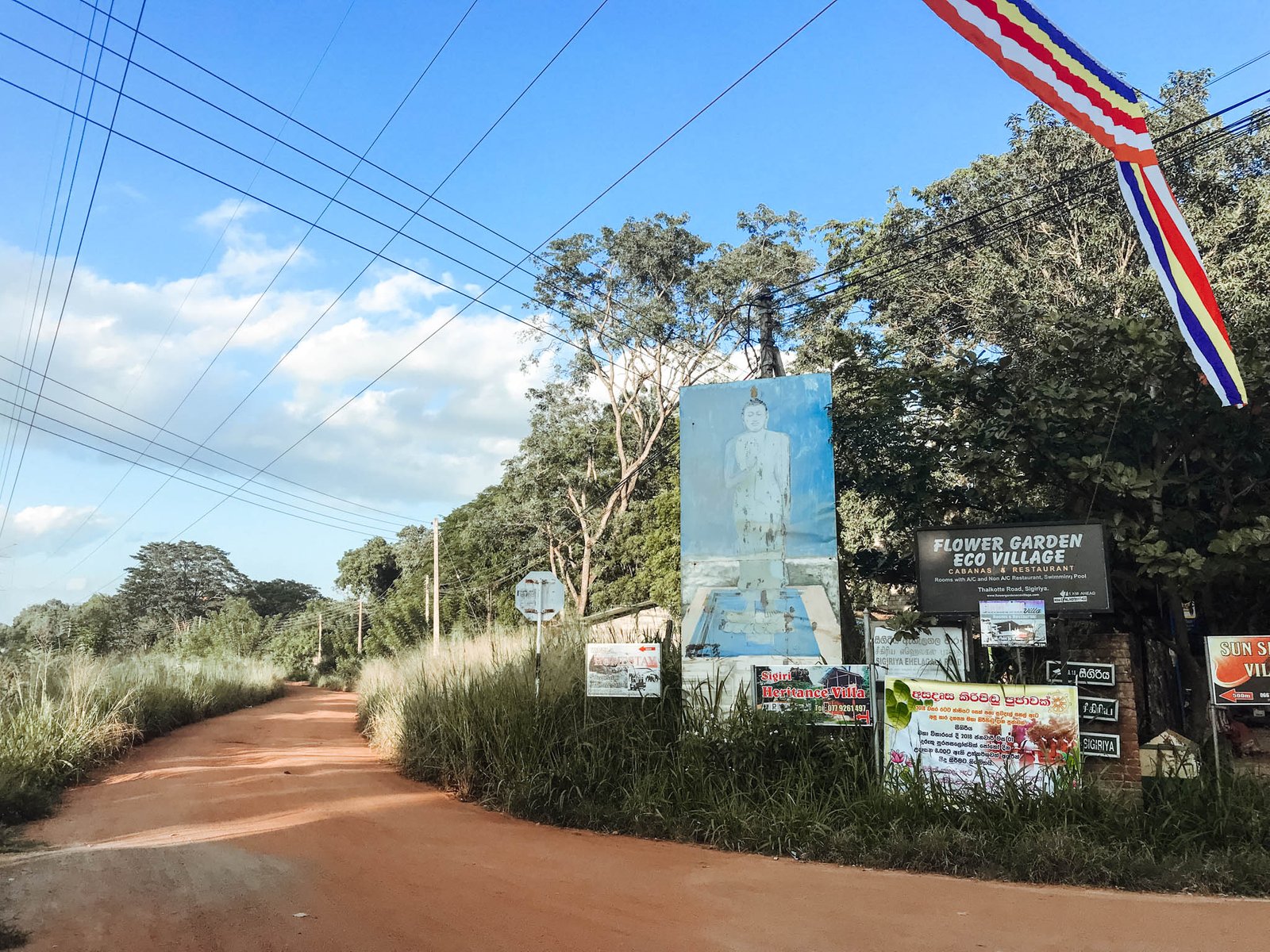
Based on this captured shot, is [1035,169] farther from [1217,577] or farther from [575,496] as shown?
[575,496]

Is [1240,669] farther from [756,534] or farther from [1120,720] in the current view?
[756,534]

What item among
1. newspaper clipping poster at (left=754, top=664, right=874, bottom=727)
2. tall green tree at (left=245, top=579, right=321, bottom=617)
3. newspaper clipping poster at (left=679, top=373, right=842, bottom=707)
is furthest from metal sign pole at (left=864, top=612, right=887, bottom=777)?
tall green tree at (left=245, top=579, right=321, bottom=617)

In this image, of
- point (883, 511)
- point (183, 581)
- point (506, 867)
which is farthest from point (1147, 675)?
point (183, 581)

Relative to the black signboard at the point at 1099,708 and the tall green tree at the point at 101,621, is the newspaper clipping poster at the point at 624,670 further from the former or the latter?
the tall green tree at the point at 101,621

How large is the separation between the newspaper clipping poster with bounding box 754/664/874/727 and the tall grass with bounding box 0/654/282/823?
7.76 meters

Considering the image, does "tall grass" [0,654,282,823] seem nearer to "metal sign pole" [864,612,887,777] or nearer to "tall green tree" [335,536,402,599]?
"metal sign pole" [864,612,887,777]

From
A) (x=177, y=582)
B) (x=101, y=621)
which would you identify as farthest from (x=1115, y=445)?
(x=177, y=582)

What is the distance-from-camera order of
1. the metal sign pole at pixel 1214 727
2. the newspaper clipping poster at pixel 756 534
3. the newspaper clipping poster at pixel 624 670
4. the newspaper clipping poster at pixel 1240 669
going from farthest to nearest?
the newspaper clipping poster at pixel 624 670, the newspaper clipping poster at pixel 756 534, the newspaper clipping poster at pixel 1240 669, the metal sign pole at pixel 1214 727

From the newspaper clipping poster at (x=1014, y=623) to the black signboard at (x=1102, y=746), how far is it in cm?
91

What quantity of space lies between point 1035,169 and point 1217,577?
14096 mm

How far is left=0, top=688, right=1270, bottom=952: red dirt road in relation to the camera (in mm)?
5238

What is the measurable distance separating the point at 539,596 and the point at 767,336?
451 cm

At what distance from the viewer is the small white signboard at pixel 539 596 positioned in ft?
36.6

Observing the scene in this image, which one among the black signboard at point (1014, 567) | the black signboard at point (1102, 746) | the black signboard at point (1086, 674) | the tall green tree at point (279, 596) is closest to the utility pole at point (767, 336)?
the black signboard at point (1014, 567)
